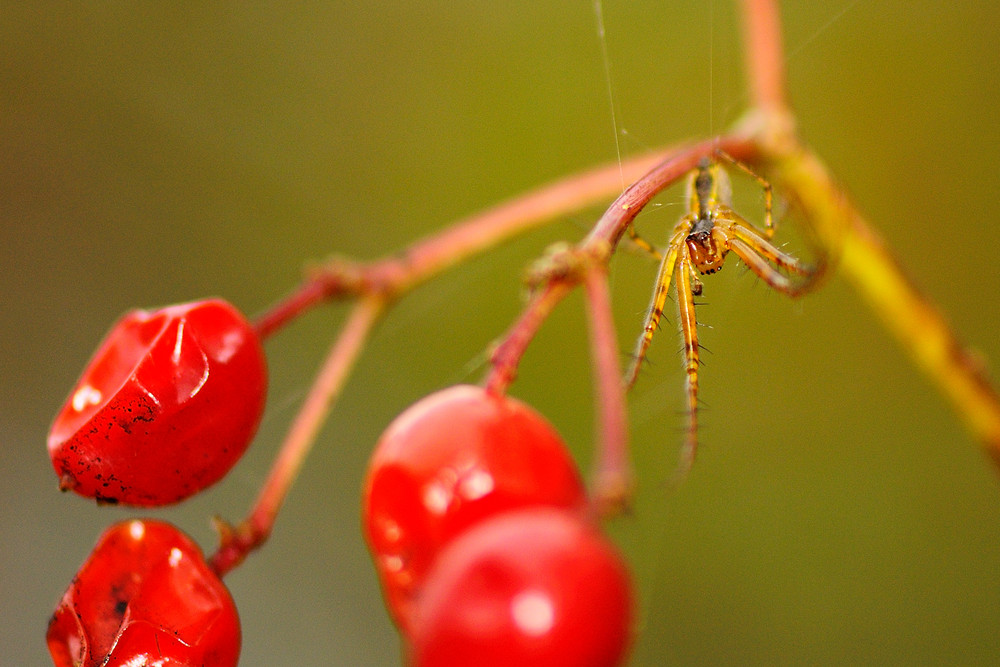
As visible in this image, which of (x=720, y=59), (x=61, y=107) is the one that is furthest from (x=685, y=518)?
(x=61, y=107)

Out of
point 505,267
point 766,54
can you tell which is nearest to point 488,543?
point 766,54

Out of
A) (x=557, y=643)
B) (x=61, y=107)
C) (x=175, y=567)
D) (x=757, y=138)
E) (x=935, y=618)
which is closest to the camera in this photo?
(x=557, y=643)

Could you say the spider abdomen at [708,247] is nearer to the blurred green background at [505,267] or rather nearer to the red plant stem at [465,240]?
the red plant stem at [465,240]

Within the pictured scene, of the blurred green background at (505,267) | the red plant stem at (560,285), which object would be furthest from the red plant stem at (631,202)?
the blurred green background at (505,267)

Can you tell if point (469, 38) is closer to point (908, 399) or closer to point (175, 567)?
point (908, 399)

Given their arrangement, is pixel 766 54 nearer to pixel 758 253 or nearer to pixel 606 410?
pixel 758 253

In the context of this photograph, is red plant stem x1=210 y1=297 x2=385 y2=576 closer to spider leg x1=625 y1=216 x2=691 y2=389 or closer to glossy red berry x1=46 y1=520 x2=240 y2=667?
glossy red berry x1=46 y1=520 x2=240 y2=667

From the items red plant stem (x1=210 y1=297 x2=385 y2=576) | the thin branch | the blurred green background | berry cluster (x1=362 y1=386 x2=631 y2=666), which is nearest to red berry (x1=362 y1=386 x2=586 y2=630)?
berry cluster (x1=362 y1=386 x2=631 y2=666)
